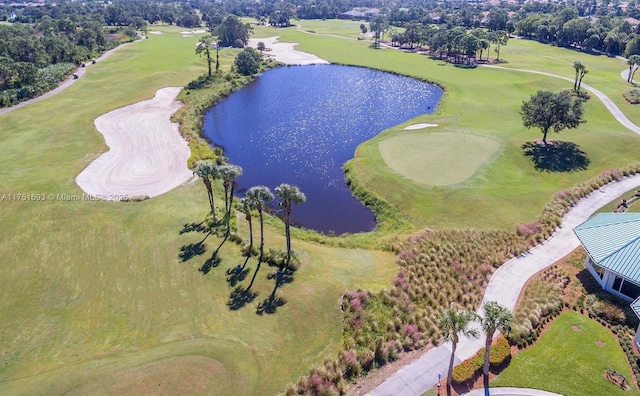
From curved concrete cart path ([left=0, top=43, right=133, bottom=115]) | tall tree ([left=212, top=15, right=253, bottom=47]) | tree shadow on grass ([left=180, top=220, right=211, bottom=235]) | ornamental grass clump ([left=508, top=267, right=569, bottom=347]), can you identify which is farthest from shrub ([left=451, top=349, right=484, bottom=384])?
tall tree ([left=212, top=15, right=253, bottom=47])

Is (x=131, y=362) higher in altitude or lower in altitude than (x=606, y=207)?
lower

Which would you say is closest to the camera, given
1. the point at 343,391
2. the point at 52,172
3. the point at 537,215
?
the point at 343,391

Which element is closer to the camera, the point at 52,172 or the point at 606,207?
the point at 606,207

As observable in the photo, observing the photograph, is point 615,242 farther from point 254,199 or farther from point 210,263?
point 210,263

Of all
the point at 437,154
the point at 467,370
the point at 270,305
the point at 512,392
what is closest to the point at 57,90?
the point at 437,154

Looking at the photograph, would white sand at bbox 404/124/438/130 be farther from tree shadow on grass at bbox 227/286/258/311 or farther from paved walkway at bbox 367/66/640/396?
tree shadow on grass at bbox 227/286/258/311

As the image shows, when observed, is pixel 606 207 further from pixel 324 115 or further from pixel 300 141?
pixel 324 115

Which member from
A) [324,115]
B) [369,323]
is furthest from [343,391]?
[324,115]
